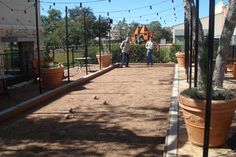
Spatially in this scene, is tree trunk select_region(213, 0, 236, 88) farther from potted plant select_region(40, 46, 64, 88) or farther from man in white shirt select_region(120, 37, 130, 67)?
man in white shirt select_region(120, 37, 130, 67)

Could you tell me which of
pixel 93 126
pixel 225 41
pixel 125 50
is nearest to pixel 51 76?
pixel 93 126

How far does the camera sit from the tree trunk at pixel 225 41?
20.9 ft

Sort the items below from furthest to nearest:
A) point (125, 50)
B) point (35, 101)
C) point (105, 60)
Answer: point (125, 50) < point (105, 60) < point (35, 101)

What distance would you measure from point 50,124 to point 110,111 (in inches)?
66.2

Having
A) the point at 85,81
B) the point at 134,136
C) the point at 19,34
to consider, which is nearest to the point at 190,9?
the point at 134,136

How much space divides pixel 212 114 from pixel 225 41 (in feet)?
4.78

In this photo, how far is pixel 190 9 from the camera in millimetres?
9438

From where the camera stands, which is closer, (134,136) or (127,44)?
(134,136)

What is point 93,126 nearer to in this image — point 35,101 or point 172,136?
point 172,136

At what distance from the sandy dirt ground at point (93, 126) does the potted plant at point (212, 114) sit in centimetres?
68

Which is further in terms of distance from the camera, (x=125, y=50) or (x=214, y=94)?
(x=125, y=50)

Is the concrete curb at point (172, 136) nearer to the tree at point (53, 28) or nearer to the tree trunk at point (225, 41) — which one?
the tree trunk at point (225, 41)

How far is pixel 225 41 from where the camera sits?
6.45 m

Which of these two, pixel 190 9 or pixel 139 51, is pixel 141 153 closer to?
pixel 190 9
